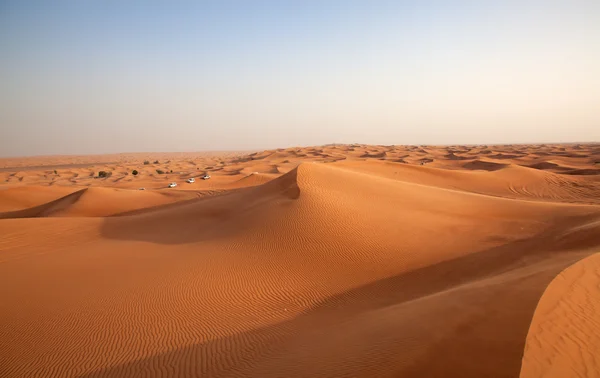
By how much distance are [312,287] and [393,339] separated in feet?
14.2

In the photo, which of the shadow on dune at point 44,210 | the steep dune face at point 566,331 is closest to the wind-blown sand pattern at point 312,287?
the steep dune face at point 566,331

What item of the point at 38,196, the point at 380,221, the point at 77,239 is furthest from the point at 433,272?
the point at 38,196

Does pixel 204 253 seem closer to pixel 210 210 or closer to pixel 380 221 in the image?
pixel 210 210

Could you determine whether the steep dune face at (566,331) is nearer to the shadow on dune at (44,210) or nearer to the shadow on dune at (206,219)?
the shadow on dune at (206,219)

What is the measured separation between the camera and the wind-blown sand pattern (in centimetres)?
444

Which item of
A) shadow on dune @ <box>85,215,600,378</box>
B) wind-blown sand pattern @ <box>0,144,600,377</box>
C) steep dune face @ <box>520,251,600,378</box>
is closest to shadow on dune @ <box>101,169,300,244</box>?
wind-blown sand pattern @ <box>0,144,600,377</box>

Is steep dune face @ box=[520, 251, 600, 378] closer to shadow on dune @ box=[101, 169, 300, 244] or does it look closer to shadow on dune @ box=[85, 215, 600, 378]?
shadow on dune @ box=[85, 215, 600, 378]

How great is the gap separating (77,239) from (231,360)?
11.3 metres

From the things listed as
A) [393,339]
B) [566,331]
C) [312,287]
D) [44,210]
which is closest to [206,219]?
[312,287]

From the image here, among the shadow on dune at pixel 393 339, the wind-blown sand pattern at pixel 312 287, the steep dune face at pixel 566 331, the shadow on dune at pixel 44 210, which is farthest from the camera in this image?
the shadow on dune at pixel 44 210

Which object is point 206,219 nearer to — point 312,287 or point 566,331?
point 312,287

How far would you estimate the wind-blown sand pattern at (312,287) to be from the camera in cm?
444

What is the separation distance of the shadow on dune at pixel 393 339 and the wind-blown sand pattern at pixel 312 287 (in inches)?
1.1

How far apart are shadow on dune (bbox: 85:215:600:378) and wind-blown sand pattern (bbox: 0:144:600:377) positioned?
0.03 meters
